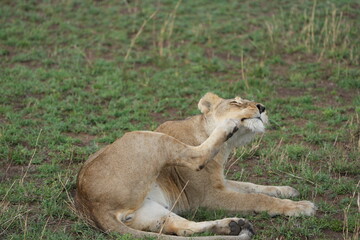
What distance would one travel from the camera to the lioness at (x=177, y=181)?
4.52m

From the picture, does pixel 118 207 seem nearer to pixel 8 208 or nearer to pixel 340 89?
pixel 8 208

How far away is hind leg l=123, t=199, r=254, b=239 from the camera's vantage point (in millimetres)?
4500

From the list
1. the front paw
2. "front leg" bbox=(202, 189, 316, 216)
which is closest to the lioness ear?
"front leg" bbox=(202, 189, 316, 216)

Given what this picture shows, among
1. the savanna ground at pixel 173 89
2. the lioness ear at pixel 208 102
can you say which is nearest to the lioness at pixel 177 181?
the lioness ear at pixel 208 102

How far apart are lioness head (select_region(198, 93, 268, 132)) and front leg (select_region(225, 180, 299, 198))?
2.17ft

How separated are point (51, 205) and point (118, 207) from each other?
0.95m

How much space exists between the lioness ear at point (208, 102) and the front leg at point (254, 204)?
82 cm

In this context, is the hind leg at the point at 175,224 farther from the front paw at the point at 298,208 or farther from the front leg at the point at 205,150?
the front paw at the point at 298,208

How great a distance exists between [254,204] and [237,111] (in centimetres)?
84

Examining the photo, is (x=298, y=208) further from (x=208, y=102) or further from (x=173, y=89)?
(x=173, y=89)

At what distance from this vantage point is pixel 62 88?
28.7 ft

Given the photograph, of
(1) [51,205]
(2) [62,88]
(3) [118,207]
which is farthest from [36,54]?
(3) [118,207]

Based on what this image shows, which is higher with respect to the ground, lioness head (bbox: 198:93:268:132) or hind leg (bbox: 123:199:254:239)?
lioness head (bbox: 198:93:268:132)

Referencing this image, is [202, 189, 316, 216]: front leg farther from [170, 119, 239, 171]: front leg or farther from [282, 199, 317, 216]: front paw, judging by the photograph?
[170, 119, 239, 171]: front leg
